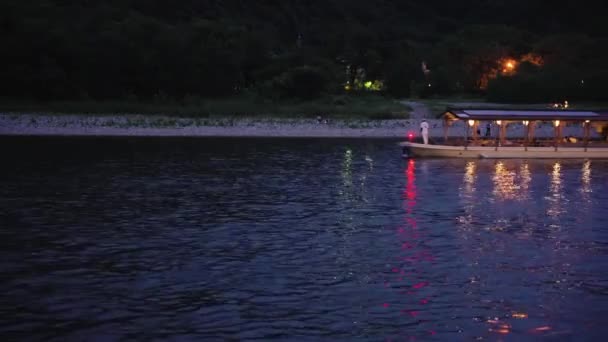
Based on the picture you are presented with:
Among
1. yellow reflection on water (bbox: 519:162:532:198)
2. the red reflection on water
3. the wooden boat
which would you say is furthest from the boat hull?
the red reflection on water

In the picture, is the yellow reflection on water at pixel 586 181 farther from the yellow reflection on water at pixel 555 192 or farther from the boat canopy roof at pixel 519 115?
the boat canopy roof at pixel 519 115

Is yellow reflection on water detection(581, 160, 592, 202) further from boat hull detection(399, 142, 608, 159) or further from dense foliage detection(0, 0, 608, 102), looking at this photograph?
dense foliage detection(0, 0, 608, 102)

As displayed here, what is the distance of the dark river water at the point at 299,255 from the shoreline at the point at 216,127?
932 inches

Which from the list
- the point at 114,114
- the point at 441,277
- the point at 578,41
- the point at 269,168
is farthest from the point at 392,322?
the point at 578,41

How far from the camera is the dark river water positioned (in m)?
16.4

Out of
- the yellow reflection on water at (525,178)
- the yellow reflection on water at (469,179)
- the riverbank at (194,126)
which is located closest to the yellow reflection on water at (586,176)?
the yellow reflection on water at (525,178)

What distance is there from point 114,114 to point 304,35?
7543 centimetres

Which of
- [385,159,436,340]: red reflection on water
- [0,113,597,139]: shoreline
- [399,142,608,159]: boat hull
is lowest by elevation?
[385,159,436,340]: red reflection on water

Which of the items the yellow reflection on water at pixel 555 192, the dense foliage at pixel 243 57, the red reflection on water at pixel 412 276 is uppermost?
the dense foliage at pixel 243 57

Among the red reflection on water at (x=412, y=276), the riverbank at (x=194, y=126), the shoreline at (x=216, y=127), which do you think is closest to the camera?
the red reflection on water at (x=412, y=276)

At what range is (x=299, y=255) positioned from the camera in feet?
73.2

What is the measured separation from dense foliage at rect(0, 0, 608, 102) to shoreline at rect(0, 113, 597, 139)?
13.6 m

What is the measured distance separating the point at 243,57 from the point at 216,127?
3436 centimetres

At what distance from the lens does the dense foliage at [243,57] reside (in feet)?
290
